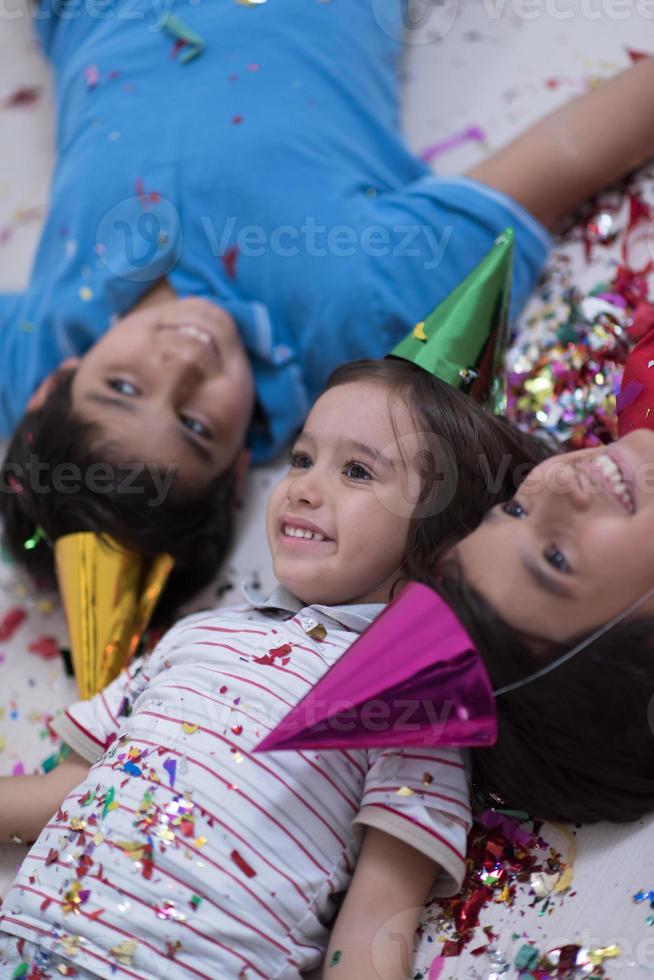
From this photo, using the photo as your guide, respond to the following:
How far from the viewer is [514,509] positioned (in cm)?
83

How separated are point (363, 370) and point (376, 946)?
54 centimetres

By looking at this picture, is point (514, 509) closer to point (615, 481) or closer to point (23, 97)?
point (615, 481)

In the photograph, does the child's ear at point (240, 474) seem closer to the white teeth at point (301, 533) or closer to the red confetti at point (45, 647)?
the red confetti at point (45, 647)

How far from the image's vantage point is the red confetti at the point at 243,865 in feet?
2.84

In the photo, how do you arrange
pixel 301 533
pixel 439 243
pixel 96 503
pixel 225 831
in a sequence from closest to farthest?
1. pixel 225 831
2. pixel 301 533
3. pixel 96 503
4. pixel 439 243

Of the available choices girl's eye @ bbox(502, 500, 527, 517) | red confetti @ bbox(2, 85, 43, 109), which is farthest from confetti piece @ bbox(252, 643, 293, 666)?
red confetti @ bbox(2, 85, 43, 109)

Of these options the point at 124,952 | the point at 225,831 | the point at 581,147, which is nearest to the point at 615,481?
the point at 225,831

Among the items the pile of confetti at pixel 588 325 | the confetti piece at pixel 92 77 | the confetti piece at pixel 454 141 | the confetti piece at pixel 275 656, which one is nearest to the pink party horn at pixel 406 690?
the confetti piece at pixel 275 656

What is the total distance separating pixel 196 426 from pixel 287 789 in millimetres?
557

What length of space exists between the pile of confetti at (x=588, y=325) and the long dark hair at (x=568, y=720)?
0.40 m

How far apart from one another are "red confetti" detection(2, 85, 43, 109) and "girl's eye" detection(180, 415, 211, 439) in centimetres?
90

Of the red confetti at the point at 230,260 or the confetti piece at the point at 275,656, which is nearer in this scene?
the confetti piece at the point at 275,656

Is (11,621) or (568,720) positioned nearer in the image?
(568,720)

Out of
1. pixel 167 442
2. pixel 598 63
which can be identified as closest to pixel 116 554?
pixel 167 442
